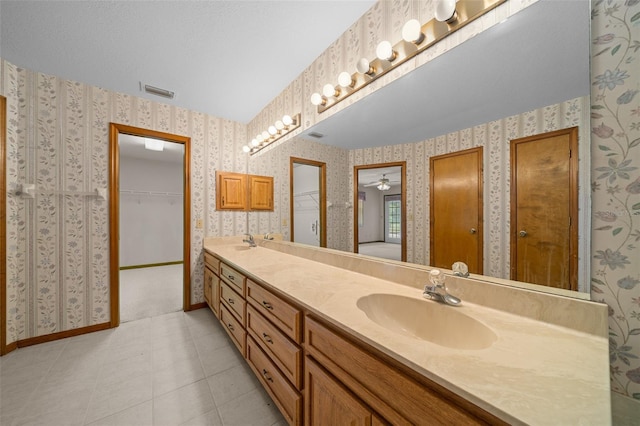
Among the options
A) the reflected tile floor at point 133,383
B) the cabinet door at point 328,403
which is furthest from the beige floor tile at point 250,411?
the cabinet door at point 328,403

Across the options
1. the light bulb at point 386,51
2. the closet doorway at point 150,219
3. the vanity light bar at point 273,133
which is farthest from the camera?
the closet doorway at point 150,219

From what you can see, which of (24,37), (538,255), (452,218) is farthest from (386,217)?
(24,37)

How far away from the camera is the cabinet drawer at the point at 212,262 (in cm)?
216

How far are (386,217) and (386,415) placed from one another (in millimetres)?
790

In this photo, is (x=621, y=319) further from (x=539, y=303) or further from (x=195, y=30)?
(x=195, y=30)

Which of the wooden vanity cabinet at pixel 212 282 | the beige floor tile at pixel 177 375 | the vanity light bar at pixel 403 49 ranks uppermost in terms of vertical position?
the vanity light bar at pixel 403 49

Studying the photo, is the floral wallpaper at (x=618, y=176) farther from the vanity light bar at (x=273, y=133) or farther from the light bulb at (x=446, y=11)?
the vanity light bar at (x=273, y=133)

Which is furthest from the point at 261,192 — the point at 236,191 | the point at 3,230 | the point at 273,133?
the point at 3,230

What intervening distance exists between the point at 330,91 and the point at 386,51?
0.50 meters

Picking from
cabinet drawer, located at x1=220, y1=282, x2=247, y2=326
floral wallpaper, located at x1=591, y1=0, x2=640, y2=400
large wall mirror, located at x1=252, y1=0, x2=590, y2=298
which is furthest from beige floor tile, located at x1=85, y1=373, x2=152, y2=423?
floral wallpaper, located at x1=591, y1=0, x2=640, y2=400

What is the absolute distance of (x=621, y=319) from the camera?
0.62 metres

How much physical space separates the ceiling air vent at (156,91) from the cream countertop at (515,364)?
2.57 meters

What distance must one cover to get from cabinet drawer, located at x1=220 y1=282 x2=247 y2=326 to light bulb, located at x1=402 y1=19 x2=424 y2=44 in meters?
1.83

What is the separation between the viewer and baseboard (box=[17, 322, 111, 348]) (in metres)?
1.90
